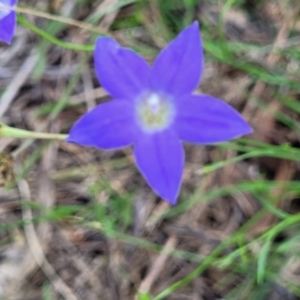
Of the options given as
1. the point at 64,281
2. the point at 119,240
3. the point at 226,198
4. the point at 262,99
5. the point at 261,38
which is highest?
the point at 261,38

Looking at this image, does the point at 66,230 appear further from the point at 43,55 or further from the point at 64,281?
the point at 43,55

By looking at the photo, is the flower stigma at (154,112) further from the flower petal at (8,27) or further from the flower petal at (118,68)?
the flower petal at (8,27)

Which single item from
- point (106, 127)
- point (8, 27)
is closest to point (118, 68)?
point (106, 127)

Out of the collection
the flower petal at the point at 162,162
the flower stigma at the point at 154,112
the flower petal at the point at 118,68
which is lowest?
the flower petal at the point at 162,162

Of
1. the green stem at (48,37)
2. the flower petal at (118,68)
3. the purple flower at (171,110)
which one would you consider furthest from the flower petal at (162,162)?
the green stem at (48,37)

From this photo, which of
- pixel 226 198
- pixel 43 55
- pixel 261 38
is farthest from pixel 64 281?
pixel 261 38

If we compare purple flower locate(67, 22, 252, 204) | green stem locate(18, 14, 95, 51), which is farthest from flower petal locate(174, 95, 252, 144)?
green stem locate(18, 14, 95, 51)
